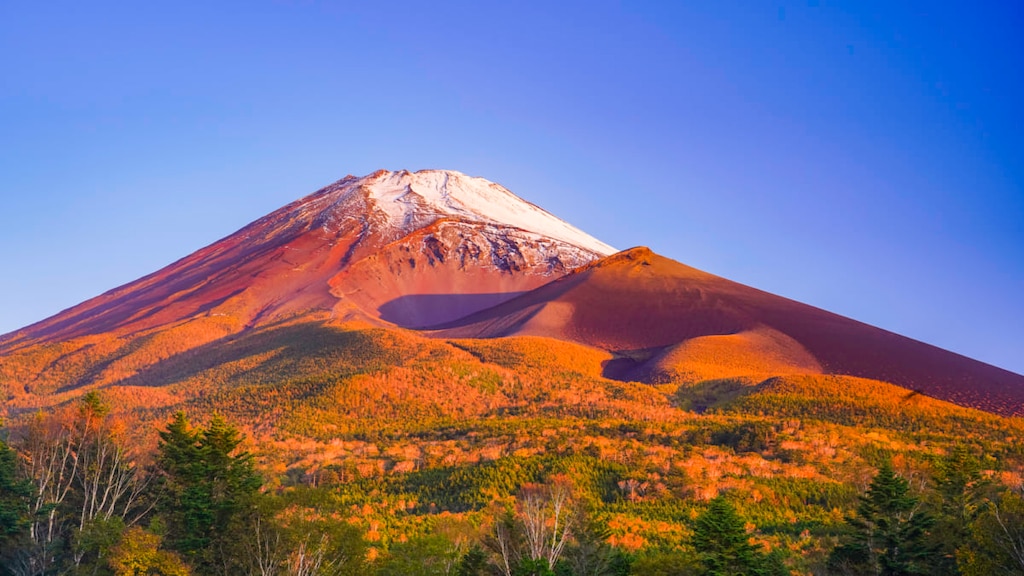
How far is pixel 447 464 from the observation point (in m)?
66.8

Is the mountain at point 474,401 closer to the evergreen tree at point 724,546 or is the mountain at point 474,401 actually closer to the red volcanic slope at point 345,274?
the red volcanic slope at point 345,274

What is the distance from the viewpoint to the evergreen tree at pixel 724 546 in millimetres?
28688

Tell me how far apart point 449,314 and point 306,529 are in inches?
4983

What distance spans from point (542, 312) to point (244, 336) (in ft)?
155

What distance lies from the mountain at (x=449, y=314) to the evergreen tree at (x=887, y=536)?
62.3m

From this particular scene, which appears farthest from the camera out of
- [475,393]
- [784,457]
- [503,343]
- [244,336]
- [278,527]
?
[244,336]

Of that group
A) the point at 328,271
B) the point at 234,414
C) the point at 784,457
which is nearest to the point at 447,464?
the point at 784,457

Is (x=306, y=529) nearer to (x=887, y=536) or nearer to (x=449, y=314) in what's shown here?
(x=887, y=536)

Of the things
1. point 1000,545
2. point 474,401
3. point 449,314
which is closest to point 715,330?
point 474,401

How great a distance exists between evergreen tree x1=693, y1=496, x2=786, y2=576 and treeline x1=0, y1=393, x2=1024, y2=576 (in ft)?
0.15

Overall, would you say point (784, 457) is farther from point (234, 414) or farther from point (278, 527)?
point (234, 414)

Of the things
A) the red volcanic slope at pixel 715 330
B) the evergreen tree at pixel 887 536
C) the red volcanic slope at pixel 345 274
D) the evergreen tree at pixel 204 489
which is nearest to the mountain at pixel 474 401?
the evergreen tree at pixel 204 489

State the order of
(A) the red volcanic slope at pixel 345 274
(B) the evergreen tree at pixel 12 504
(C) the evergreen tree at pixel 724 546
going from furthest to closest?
(A) the red volcanic slope at pixel 345 274, (B) the evergreen tree at pixel 12 504, (C) the evergreen tree at pixel 724 546

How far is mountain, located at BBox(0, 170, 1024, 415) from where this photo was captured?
11325 centimetres
